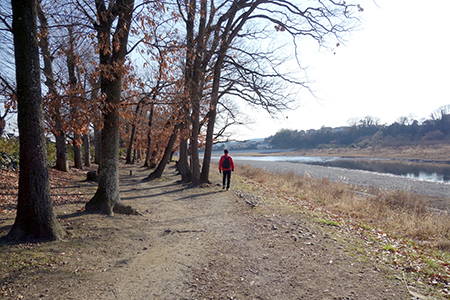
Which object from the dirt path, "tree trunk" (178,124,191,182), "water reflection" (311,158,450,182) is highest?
"tree trunk" (178,124,191,182)

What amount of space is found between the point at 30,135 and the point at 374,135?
89.6 metres

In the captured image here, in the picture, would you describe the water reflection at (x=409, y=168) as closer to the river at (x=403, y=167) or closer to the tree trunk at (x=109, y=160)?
the river at (x=403, y=167)

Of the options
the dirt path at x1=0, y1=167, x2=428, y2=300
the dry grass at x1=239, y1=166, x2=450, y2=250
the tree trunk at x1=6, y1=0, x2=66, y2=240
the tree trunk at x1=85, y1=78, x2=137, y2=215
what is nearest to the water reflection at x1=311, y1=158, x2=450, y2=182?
the dry grass at x1=239, y1=166, x2=450, y2=250

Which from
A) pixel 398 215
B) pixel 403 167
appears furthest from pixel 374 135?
pixel 398 215

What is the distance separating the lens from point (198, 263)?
185 inches

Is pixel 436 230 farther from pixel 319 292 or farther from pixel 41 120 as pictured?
pixel 41 120

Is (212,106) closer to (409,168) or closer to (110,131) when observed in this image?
(110,131)

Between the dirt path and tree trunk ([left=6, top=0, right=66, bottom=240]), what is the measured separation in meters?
0.53

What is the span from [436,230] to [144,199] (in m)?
9.78

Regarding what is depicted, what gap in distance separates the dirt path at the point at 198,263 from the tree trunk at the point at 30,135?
53cm

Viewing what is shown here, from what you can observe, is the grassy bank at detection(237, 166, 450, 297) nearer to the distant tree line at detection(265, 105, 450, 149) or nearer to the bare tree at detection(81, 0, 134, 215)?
the bare tree at detection(81, 0, 134, 215)

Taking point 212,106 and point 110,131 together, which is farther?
point 212,106

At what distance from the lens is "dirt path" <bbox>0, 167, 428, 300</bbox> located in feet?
12.0

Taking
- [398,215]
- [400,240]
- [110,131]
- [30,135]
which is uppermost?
[110,131]
